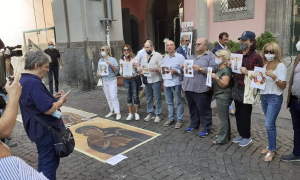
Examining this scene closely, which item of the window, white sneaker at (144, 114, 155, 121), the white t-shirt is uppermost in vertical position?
the window

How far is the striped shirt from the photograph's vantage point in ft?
4.58

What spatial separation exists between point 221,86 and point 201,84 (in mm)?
519

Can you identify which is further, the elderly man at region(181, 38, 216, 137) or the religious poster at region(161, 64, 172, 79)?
the religious poster at region(161, 64, 172, 79)

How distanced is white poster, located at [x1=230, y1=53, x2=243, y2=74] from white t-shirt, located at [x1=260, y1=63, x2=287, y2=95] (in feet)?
1.66

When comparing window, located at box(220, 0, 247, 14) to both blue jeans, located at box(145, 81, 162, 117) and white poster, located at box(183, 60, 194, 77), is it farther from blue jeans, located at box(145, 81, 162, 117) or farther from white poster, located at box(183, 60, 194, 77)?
white poster, located at box(183, 60, 194, 77)

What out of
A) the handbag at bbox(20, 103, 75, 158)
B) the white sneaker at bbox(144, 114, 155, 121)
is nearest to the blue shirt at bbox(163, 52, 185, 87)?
the white sneaker at bbox(144, 114, 155, 121)

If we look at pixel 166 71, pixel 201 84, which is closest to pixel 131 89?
pixel 166 71

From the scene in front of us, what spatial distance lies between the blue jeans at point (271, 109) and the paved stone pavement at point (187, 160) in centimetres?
36

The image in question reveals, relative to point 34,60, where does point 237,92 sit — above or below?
below

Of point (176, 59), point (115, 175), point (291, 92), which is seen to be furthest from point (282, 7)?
point (115, 175)

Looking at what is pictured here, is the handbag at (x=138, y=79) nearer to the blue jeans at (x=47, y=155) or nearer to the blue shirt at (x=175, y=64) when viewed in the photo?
the blue shirt at (x=175, y=64)

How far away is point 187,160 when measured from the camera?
3.96 meters

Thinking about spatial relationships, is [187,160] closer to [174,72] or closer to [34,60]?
[174,72]

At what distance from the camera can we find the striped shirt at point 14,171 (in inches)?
55.0
